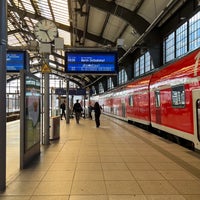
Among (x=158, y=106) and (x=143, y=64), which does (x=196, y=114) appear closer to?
(x=158, y=106)

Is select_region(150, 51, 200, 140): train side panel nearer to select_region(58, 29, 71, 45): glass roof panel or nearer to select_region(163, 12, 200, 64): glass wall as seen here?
select_region(163, 12, 200, 64): glass wall

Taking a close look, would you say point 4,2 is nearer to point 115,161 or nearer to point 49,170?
Answer: point 49,170

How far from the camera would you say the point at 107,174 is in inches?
261

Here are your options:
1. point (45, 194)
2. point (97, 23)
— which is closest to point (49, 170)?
point (45, 194)

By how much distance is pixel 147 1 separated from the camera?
17.2 m

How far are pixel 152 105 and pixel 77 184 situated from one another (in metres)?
9.16

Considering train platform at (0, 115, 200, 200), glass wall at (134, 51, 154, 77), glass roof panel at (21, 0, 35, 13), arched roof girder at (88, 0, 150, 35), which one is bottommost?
train platform at (0, 115, 200, 200)

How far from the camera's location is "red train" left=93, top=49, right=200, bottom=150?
8.58m

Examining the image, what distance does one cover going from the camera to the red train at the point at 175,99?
338 inches

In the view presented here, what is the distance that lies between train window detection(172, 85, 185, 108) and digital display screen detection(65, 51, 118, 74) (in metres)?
4.95

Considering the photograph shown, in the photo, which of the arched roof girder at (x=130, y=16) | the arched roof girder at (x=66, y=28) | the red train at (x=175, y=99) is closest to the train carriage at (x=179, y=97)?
the red train at (x=175, y=99)

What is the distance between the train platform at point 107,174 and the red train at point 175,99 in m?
0.76

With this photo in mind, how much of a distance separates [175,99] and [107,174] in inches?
184

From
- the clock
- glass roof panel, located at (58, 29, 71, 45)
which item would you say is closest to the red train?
the clock
